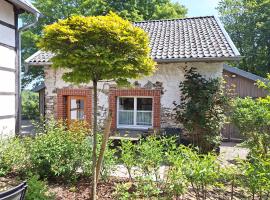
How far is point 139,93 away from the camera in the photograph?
9.41 meters

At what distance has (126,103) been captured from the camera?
9.91 m

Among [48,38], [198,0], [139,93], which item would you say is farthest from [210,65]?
→ [198,0]

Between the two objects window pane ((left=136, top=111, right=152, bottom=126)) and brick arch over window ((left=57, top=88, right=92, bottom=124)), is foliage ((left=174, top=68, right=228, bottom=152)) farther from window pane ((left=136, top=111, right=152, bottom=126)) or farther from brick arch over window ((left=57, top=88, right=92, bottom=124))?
brick arch over window ((left=57, top=88, right=92, bottom=124))

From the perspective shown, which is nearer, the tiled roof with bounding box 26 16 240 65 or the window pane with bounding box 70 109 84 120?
the tiled roof with bounding box 26 16 240 65

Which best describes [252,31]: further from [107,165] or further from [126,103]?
[107,165]

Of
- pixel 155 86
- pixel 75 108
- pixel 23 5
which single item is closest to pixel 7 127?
pixel 23 5

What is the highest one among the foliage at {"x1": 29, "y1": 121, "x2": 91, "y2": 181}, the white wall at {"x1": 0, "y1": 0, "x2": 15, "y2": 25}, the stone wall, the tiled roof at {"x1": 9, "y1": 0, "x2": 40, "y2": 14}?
the tiled roof at {"x1": 9, "y1": 0, "x2": 40, "y2": 14}

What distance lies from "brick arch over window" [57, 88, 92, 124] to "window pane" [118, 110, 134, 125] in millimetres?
1121

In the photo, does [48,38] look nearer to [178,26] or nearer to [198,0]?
[178,26]

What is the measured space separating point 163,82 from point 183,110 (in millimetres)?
1167

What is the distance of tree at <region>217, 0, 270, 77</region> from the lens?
19141 millimetres

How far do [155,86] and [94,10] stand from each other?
11.8 m

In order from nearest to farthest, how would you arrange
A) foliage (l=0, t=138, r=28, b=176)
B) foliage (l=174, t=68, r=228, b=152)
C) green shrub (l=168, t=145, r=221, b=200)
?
green shrub (l=168, t=145, r=221, b=200) → foliage (l=0, t=138, r=28, b=176) → foliage (l=174, t=68, r=228, b=152)

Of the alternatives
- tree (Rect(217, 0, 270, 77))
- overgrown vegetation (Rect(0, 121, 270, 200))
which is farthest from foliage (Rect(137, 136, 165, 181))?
tree (Rect(217, 0, 270, 77))
